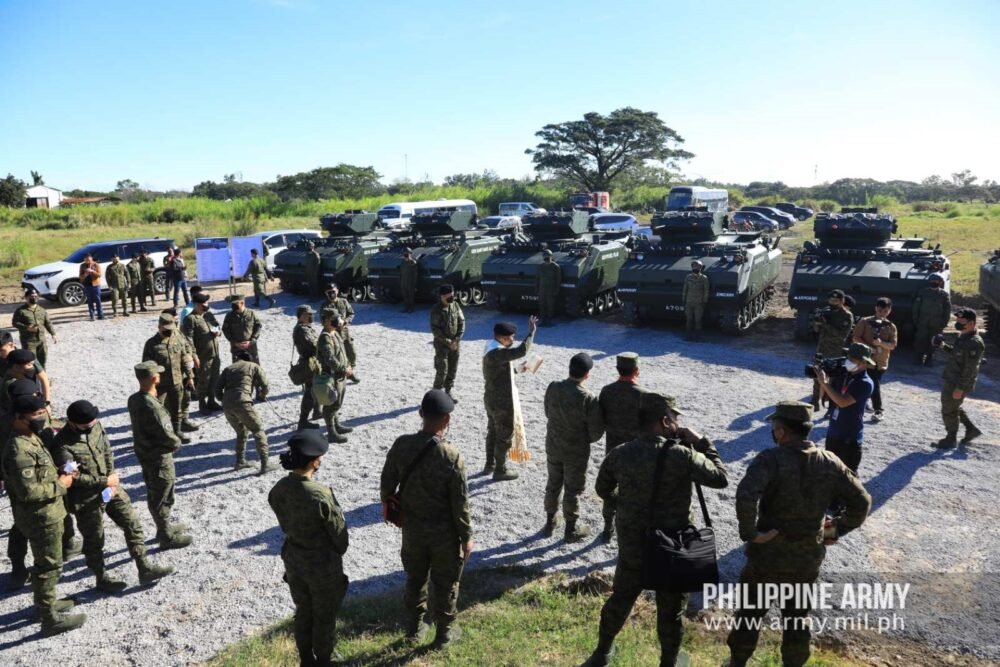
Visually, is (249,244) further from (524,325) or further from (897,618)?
(897,618)

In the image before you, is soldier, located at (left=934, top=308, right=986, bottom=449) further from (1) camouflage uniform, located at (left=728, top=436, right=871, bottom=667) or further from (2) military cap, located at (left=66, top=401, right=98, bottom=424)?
(2) military cap, located at (left=66, top=401, right=98, bottom=424)

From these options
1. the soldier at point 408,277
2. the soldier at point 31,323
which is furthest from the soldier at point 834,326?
the soldier at point 31,323

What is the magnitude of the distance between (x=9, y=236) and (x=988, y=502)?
3595 cm

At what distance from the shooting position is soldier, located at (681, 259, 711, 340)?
12953 millimetres

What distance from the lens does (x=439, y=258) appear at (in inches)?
671

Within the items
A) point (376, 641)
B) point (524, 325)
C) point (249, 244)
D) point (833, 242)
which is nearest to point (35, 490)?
point (376, 641)

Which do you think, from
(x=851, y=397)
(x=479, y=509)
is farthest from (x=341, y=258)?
(x=851, y=397)

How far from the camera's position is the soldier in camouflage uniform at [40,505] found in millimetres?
4812

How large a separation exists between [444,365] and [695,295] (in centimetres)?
578

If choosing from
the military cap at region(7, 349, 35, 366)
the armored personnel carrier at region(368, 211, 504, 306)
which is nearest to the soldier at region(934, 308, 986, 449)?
→ the military cap at region(7, 349, 35, 366)

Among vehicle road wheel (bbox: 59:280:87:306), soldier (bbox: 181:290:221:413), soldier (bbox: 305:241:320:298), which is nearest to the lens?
soldier (bbox: 181:290:221:413)

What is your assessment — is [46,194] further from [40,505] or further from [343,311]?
[40,505]

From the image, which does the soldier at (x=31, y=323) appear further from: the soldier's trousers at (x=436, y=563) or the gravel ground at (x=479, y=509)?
the soldier's trousers at (x=436, y=563)

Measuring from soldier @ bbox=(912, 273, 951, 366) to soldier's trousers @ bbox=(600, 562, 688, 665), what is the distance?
30.0 ft
